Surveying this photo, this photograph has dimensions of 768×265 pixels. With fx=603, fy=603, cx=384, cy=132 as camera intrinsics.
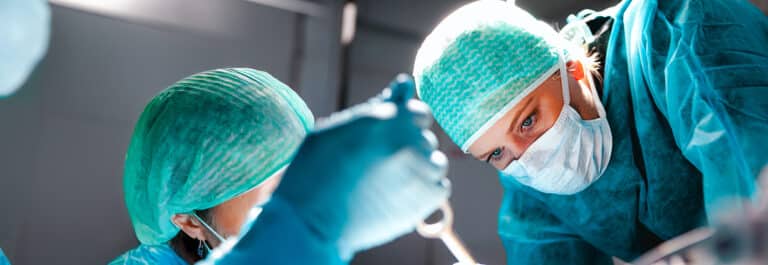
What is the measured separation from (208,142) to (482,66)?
631mm

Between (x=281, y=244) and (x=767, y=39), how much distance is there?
1198 millimetres

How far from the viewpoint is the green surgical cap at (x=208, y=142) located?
1110 mm

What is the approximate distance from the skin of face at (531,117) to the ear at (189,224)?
65 centimetres

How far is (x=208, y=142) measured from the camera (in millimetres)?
1109

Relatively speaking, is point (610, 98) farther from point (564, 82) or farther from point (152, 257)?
point (152, 257)

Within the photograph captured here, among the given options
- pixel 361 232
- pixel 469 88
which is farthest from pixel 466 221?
pixel 361 232

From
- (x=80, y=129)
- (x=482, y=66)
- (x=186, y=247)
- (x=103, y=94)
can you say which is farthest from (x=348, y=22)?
(x=186, y=247)

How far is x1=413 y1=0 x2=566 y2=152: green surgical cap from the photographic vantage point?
137 centimetres

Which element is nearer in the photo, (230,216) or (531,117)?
(230,216)

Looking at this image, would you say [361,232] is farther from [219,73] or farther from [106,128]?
[106,128]

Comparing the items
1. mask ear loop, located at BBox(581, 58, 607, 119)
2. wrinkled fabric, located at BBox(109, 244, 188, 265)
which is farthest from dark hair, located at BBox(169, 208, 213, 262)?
mask ear loop, located at BBox(581, 58, 607, 119)

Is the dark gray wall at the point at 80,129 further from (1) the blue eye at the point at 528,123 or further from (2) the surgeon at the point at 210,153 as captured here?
(1) the blue eye at the point at 528,123

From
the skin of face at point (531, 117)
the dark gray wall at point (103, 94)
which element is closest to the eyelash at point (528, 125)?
the skin of face at point (531, 117)

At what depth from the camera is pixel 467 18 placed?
56.5 inches
